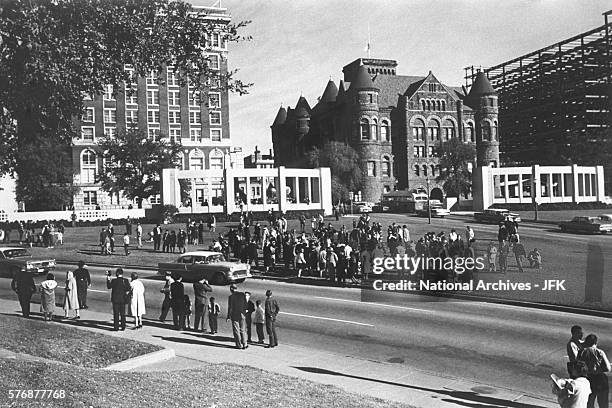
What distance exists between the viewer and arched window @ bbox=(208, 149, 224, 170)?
58.3 m

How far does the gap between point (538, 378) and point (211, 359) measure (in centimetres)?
722

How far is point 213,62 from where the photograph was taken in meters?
17.2

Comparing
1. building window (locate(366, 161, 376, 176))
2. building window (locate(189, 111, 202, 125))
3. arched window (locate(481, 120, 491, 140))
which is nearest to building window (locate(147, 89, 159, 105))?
building window (locate(189, 111, 202, 125))

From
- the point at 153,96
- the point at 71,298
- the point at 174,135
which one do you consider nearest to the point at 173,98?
the point at 153,96

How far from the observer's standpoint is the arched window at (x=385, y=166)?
95.2 m

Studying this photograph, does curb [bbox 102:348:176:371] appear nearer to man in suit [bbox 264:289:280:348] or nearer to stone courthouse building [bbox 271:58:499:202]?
man in suit [bbox 264:289:280:348]

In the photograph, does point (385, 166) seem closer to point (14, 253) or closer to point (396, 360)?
point (14, 253)

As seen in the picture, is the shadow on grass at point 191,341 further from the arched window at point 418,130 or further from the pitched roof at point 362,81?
the arched window at point 418,130

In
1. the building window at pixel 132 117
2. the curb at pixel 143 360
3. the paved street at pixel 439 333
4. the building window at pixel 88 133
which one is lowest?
the paved street at pixel 439 333

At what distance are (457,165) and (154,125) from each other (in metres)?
47.3

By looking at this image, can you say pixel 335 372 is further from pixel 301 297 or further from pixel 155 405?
pixel 301 297

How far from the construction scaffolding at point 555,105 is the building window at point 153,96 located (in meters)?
27.2

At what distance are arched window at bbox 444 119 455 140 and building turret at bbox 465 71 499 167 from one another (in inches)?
170

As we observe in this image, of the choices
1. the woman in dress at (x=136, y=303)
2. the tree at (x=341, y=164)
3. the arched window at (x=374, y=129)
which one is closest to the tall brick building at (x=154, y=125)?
the woman in dress at (x=136, y=303)
